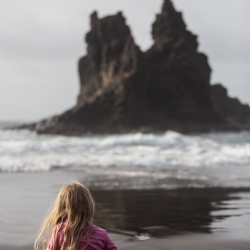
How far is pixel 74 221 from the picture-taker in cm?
251

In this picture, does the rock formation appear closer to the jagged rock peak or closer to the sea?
the jagged rock peak

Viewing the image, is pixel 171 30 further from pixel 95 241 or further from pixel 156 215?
pixel 95 241

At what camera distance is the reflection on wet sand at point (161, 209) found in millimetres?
→ 4887

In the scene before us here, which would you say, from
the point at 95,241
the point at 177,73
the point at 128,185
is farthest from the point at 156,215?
the point at 177,73

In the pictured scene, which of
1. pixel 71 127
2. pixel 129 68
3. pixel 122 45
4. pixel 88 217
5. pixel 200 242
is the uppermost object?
pixel 122 45

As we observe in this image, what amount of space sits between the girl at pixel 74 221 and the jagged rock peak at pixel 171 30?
5900 cm

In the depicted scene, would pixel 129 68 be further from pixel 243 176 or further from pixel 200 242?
pixel 200 242

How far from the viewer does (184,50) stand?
6025cm

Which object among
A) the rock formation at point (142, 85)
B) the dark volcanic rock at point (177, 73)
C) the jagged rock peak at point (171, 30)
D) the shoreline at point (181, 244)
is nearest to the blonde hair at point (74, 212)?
the shoreline at point (181, 244)

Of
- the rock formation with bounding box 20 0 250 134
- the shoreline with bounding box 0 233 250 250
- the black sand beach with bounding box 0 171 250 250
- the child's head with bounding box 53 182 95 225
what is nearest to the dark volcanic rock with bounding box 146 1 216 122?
the rock formation with bounding box 20 0 250 134

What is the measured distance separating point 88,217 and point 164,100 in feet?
184

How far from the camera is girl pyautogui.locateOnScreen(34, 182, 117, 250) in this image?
2.50 meters

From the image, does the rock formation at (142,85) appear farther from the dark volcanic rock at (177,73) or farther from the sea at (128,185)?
the sea at (128,185)

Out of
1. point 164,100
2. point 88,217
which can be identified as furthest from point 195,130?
point 88,217
